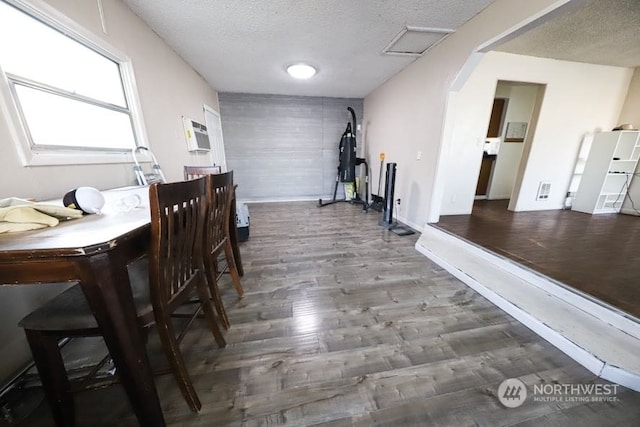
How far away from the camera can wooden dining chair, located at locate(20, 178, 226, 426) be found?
746 millimetres

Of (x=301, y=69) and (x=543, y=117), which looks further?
(x=543, y=117)

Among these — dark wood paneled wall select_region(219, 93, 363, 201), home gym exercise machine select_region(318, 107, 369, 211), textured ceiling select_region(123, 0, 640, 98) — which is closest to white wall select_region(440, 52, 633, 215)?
textured ceiling select_region(123, 0, 640, 98)

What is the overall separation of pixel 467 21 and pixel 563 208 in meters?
3.70

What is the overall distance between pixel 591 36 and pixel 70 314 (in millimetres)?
4877

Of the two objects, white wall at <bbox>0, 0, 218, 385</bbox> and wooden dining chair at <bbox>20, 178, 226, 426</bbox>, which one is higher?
white wall at <bbox>0, 0, 218, 385</bbox>

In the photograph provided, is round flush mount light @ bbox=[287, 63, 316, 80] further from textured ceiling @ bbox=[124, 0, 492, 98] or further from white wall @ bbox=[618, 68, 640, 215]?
white wall @ bbox=[618, 68, 640, 215]

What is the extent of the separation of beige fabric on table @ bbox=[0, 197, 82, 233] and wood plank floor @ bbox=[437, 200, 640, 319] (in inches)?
110

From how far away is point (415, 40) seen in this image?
251 cm

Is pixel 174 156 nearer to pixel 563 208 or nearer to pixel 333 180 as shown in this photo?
pixel 333 180

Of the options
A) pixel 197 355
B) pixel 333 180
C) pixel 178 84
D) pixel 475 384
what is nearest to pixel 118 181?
pixel 197 355

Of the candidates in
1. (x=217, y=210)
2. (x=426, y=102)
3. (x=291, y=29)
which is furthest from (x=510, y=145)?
(x=217, y=210)

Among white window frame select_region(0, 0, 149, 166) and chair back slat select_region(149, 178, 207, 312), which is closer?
chair back slat select_region(149, 178, 207, 312)

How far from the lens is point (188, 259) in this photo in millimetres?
1019

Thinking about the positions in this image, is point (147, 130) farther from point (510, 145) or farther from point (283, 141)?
point (510, 145)
